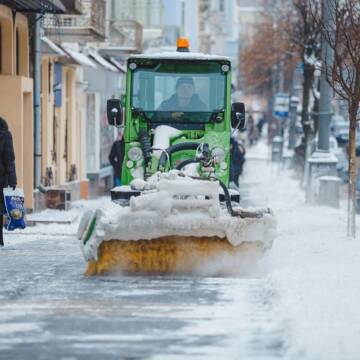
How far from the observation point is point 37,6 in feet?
77.5

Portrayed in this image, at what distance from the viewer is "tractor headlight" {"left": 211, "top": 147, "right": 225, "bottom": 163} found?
54.7ft

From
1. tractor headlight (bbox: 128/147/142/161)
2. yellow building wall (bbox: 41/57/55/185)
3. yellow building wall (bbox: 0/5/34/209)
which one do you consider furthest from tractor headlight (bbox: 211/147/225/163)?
yellow building wall (bbox: 41/57/55/185)

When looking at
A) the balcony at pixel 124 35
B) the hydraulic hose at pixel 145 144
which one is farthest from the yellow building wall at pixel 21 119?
the balcony at pixel 124 35

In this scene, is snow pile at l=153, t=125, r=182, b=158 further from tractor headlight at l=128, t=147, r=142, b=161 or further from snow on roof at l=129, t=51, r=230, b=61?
snow on roof at l=129, t=51, r=230, b=61

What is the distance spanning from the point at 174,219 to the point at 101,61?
26.3 m

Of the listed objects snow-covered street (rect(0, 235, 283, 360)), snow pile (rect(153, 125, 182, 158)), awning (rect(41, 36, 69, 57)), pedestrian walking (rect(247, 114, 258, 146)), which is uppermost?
awning (rect(41, 36, 69, 57))

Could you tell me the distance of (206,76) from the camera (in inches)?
690

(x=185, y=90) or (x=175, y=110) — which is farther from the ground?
(x=185, y=90)

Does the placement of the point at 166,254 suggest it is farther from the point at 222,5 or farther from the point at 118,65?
the point at 222,5

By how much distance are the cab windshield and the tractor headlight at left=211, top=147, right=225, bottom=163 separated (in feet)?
2.10

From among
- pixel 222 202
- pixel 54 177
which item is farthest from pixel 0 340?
pixel 54 177

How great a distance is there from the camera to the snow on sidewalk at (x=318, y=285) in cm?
930

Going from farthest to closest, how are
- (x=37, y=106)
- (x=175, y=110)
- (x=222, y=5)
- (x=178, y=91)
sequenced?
(x=222, y=5), (x=37, y=106), (x=178, y=91), (x=175, y=110)

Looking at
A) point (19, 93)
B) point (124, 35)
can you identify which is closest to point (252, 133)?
point (124, 35)
